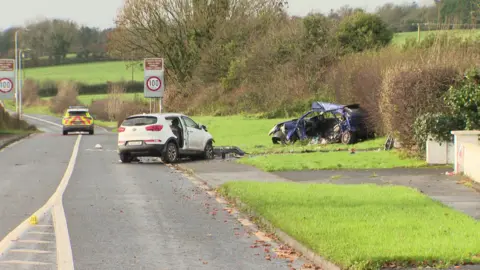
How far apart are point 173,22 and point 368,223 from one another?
184ft

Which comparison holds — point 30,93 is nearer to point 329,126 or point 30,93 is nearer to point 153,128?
point 329,126

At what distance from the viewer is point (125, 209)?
13.9 metres

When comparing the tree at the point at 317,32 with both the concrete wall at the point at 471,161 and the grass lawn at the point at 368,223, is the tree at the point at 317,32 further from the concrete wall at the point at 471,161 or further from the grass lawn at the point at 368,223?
the grass lawn at the point at 368,223

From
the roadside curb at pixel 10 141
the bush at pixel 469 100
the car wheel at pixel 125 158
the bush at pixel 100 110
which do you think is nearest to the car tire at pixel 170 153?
the car wheel at pixel 125 158

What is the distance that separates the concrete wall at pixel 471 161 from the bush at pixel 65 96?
8987cm

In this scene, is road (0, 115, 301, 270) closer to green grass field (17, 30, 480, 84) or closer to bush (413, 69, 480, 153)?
bush (413, 69, 480, 153)

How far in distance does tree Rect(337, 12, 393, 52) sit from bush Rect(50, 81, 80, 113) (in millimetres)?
59269

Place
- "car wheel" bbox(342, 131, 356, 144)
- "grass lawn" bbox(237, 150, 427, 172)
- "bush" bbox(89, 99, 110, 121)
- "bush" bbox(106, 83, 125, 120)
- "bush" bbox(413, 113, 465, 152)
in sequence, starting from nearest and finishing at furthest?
"bush" bbox(413, 113, 465, 152), "grass lawn" bbox(237, 150, 427, 172), "car wheel" bbox(342, 131, 356, 144), "bush" bbox(106, 83, 125, 120), "bush" bbox(89, 99, 110, 121)

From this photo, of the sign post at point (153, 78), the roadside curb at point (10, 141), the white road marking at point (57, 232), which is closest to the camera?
the white road marking at point (57, 232)

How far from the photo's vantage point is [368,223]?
10602 mm

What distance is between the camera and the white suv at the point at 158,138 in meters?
25.0

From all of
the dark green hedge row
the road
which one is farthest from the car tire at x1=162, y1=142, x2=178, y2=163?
the dark green hedge row

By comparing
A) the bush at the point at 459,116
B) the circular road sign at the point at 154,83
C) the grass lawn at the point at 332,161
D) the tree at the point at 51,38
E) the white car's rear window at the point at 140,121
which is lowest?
the grass lawn at the point at 332,161

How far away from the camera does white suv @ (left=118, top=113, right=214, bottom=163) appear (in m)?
25.0
